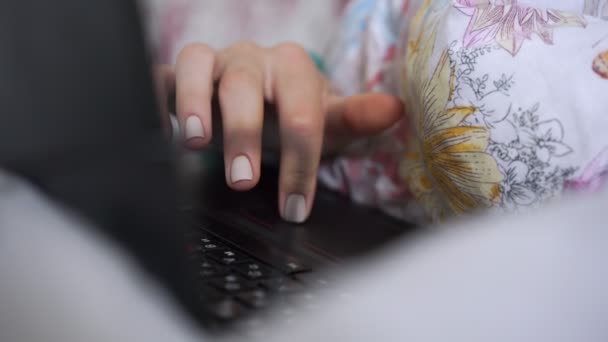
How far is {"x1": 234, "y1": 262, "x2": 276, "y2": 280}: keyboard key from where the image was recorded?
0.28 metres

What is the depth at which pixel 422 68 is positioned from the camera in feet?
1.28

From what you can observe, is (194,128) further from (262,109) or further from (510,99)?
(510,99)

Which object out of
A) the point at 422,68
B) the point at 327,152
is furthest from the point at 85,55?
the point at 327,152

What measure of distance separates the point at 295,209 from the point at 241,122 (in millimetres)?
86

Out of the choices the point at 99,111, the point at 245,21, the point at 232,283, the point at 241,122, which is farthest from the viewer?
the point at 245,21

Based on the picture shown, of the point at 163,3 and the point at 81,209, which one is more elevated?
the point at 163,3

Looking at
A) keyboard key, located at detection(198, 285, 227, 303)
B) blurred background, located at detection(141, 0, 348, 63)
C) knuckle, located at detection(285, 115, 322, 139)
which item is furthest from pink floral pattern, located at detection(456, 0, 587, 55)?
blurred background, located at detection(141, 0, 348, 63)

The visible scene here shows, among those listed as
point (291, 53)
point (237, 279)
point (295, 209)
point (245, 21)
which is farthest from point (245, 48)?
point (245, 21)

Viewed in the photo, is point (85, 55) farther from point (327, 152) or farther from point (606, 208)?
point (327, 152)

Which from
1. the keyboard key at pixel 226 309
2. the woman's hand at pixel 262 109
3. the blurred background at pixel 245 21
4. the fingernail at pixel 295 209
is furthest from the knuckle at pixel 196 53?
the blurred background at pixel 245 21

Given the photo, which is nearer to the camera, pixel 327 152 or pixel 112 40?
pixel 112 40

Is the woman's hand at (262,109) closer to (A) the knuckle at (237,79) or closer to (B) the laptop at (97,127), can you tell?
(A) the knuckle at (237,79)

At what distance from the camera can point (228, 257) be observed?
0.30 metres

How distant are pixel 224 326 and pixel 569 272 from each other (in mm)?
107
